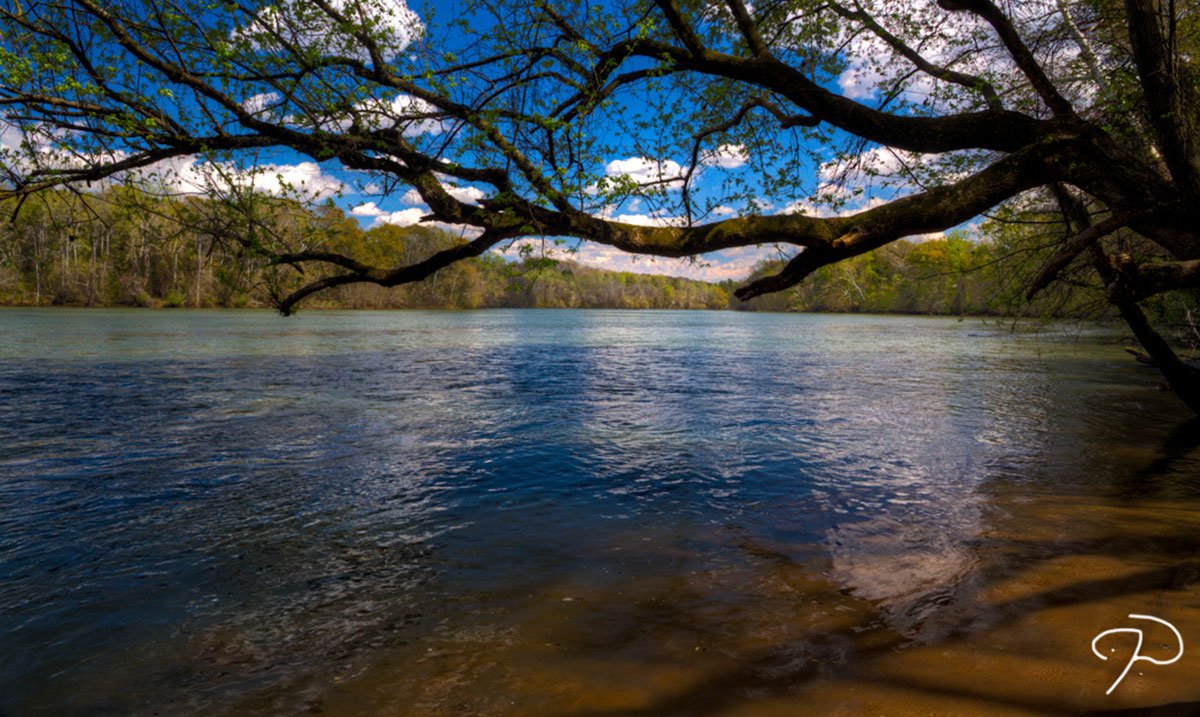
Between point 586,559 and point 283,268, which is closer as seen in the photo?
point 586,559

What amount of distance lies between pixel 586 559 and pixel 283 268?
26.7 meters

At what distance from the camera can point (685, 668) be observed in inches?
161

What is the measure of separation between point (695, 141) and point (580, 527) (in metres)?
6.73

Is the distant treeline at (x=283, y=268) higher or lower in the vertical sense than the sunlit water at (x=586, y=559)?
higher

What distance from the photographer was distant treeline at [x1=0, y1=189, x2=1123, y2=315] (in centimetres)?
820

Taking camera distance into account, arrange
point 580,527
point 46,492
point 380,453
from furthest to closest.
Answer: point 380,453 → point 46,492 → point 580,527

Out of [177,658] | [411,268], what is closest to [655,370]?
[411,268]

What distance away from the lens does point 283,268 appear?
2745 cm

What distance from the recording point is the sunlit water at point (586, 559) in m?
3.96

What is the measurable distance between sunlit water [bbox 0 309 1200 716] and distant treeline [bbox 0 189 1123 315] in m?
2.97

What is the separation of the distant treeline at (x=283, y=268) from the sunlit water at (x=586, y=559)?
297 cm

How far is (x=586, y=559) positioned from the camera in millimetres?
6152

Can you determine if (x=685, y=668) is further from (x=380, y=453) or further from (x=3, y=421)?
(x=3, y=421)

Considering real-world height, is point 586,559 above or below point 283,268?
below
